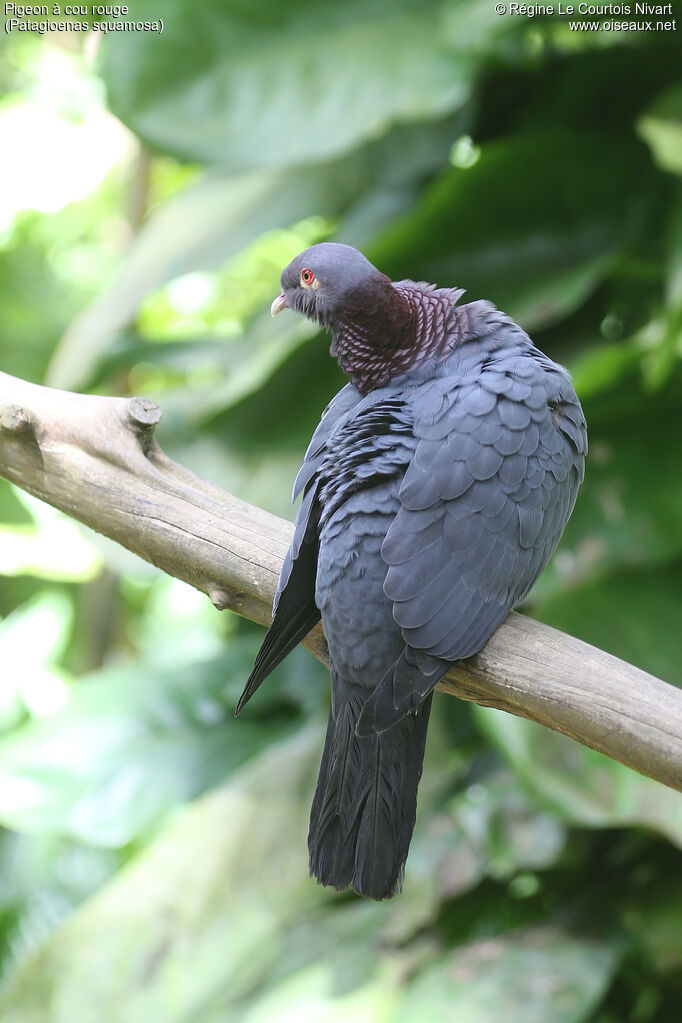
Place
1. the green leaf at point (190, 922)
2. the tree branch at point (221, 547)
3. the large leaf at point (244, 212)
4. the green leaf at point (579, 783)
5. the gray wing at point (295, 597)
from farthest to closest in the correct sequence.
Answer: the large leaf at point (244, 212)
the green leaf at point (190, 922)
the green leaf at point (579, 783)
the gray wing at point (295, 597)
the tree branch at point (221, 547)

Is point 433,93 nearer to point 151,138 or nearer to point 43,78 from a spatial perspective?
point 151,138

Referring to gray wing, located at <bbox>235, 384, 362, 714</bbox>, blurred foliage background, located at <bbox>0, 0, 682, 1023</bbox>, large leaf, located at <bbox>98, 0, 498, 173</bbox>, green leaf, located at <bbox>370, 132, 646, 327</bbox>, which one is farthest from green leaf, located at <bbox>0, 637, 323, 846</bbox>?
large leaf, located at <bbox>98, 0, 498, 173</bbox>

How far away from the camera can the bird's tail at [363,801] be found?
123 cm

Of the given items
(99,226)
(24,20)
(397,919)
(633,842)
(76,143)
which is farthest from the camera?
(99,226)

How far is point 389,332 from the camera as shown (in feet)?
4.67

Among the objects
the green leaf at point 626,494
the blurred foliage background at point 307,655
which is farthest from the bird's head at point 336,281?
the green leaf at point 626,494

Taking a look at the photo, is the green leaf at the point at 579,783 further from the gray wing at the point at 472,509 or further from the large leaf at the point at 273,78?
the large leaf at the point at 273,78

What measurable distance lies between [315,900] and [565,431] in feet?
4.90

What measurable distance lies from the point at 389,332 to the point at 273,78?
1514 mm

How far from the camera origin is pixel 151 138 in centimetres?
253

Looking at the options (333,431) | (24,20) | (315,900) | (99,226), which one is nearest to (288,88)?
(24,20)

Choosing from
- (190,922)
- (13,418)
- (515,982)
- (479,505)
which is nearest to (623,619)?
(515,982)

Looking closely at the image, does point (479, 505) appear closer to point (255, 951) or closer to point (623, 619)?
point (623, 619)

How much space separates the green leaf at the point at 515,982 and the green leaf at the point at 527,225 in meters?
1.48
